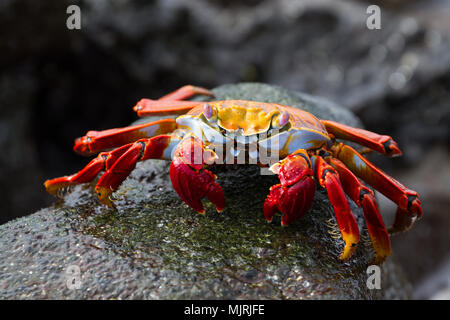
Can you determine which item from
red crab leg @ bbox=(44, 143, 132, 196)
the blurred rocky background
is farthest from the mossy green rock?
the blurred rocky background

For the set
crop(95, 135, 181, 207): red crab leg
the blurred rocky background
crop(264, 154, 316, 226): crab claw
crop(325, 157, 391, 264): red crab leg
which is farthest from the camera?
the blurred rocky background

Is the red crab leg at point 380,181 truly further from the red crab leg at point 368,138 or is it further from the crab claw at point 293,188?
the crab claw at point 293,188

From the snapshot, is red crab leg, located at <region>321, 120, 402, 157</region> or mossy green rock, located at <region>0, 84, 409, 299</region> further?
red crab leg, located at <region>321, 120, 402, 157</region>

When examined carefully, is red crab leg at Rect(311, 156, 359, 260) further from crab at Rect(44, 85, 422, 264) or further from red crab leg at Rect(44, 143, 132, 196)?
red crab leg at Rect(44, 143, 132, 196)

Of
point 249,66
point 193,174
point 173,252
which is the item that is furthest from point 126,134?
point 249,66

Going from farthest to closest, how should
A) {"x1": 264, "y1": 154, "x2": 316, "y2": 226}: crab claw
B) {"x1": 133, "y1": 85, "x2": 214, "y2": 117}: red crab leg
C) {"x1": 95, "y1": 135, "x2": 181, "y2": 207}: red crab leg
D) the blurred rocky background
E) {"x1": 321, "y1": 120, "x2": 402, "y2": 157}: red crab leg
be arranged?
the blurred rocky background → {"x1": 133, "y1": 85, "x2": 214, "y2": 117}: red crab leg → {"x1": 321, "y1": 120, "x2": 402, "y2": 157}: red crab leg → {"x1": 95, "y1": 135, "x2": 181, "y2": 207}: red crab leg → {"x1": 264, "y1": 154, "x2": 316, "y2": 226}: crab claw

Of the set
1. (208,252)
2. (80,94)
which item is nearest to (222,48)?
(80,94)

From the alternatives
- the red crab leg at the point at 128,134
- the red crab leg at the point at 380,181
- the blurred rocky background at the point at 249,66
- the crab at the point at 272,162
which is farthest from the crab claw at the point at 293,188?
the blurred rocky background at the point at 249,66
